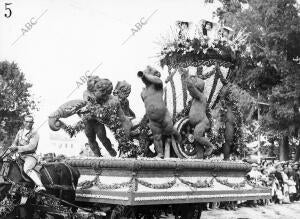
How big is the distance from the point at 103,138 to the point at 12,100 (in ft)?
72.2

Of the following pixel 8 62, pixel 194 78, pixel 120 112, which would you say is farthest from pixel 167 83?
pixel 8 62

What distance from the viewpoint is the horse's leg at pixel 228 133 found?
9.32 meters

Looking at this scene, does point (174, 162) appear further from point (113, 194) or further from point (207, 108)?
point (207, 108)

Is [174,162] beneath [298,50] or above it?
beneath

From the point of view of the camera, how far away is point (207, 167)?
26.2 feet

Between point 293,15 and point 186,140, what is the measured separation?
53.3ft

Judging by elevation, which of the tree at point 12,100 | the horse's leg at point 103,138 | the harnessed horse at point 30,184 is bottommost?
the harnessed horse at point 30,184

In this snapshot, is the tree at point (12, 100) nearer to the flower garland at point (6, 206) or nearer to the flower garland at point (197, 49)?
the flower garland at point (197, 49)

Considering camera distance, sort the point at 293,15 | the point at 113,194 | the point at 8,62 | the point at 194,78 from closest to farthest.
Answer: the point at 113,194 < the point at 194,78 < the point at 293,15 < the point at 8,62

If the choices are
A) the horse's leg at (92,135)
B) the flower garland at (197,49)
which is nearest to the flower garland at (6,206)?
the horse's leg at (92,135)

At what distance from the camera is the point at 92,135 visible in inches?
321

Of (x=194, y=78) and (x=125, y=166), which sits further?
(x=194, y=78)

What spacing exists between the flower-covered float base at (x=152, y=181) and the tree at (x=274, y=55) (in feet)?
47.4

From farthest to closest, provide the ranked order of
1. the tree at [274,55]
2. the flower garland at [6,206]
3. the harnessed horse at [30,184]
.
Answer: the tree at [274,55] → the harnessed horse at [30,184] → the flower garland at [6,206]
